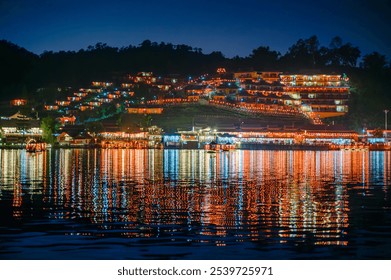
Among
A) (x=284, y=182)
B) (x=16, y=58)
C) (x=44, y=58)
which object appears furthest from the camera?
(x=44, y=58)

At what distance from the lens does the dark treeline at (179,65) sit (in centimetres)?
12875

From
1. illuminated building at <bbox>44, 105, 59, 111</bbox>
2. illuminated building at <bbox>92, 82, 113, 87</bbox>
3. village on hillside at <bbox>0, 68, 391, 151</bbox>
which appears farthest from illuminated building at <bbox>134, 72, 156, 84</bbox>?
A: illuminated building at <bbox>44, 105, 59, 111</bbox>

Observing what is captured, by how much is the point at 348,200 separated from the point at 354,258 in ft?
39.3

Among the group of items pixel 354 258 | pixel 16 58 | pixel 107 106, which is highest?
pixel 16 58

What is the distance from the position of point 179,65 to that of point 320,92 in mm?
42913

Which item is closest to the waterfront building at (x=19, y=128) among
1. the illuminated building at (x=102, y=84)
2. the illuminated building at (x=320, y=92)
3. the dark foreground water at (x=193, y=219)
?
the illuminated building at (x=102, y=84)

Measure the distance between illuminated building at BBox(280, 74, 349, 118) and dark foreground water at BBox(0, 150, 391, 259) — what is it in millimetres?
85821

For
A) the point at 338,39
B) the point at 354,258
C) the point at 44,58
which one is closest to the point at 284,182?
the point at 354,258

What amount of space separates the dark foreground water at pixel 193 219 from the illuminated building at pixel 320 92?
85821mm

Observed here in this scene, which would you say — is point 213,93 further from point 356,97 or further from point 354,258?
point 354,258

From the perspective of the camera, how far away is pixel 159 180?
120 ft

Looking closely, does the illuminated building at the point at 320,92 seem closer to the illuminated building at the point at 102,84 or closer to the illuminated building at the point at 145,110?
the illuminated building at the point at 145,110

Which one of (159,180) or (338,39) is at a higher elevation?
(338,39)

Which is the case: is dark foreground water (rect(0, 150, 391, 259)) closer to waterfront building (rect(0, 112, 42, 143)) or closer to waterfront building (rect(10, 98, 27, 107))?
waterfront building (rect(0, 112, 42, 143))
